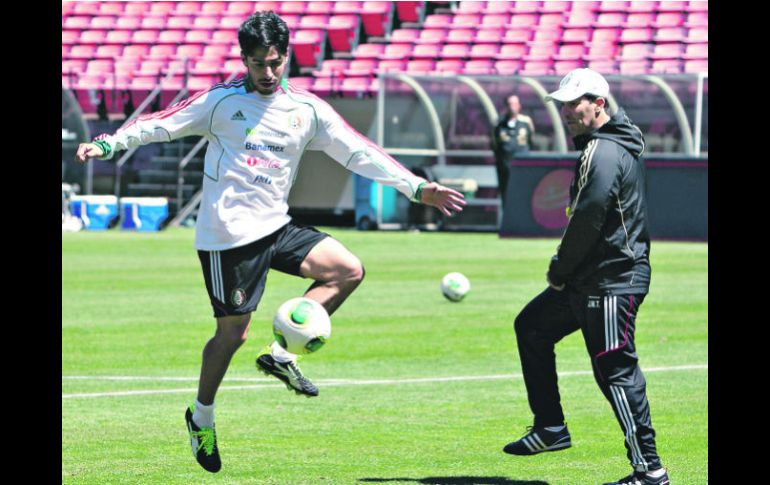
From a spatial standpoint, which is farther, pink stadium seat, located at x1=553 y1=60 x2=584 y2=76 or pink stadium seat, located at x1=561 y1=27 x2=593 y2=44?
pink stadium seat, located at x1=561 y1=27 x2=593 y2=44

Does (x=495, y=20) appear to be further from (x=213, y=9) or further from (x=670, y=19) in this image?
(x=213, y=9)

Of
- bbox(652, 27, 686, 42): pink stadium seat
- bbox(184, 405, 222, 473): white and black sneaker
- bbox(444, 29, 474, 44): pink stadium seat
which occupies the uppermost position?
bbox(652, 27, 686, 42): pink stadium seat

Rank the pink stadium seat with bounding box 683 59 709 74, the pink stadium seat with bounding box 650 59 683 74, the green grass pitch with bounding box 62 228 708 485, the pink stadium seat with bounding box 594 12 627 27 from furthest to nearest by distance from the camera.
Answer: the pink stadium seat with bounding box 594 12 627 27, the pink stadium seat with bounding box 650 59 683 74, the pink stadium seat with bounding box 683 59 709 74, the green grass pitch with bounding box 62 228 708 485

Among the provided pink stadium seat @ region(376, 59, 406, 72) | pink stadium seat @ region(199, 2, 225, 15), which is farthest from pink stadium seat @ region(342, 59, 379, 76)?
pink stadium seat @ region(199, 2, 225, 15)

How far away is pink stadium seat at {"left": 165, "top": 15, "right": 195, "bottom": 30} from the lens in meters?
38.7

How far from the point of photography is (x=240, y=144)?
27.8 feet

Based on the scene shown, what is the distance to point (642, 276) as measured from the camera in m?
7.93

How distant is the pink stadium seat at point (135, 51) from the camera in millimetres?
38406

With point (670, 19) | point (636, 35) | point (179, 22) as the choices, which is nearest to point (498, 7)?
point (636, 35)

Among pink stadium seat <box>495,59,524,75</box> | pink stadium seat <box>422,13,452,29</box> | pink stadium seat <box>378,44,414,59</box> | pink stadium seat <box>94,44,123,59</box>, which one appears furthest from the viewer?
pink stadium seat <box>94,44,123,59</box>

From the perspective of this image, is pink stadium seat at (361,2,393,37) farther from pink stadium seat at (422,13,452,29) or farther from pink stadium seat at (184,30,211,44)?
pink stadium seat at (184,30,211,44)

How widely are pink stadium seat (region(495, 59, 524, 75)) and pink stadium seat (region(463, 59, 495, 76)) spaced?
0.16 m
